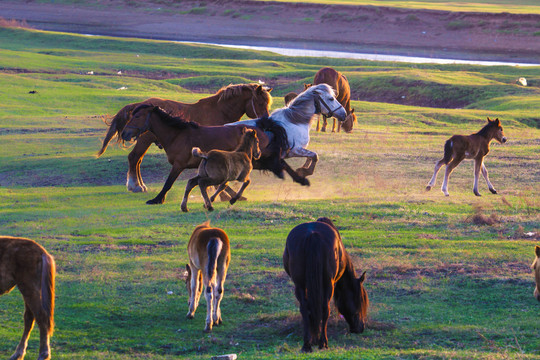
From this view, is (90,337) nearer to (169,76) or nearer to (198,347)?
(198,347)

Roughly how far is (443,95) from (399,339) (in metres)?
33.2

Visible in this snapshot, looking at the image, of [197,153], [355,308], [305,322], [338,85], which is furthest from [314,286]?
[338,85]

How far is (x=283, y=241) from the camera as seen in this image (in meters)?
12.9

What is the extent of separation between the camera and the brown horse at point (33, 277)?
734cm

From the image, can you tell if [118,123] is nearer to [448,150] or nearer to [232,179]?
[232,179]

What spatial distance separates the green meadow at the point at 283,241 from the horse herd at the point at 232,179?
0.42m

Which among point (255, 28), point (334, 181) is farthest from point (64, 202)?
point (255, 28)

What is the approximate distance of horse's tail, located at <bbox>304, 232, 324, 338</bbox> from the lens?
25.5ft

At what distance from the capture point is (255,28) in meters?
75.2

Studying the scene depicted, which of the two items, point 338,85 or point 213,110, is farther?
point 338,85

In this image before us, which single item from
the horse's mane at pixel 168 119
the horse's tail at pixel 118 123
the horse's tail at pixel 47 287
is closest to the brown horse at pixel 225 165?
the horse's mane at pixel 168 119

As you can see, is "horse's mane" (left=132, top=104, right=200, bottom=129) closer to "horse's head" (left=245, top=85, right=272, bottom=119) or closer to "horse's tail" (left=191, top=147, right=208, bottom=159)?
"horse's head" (left=245, top=85, right=272, bottom=119)

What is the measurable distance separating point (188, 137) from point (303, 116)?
2.46 metres

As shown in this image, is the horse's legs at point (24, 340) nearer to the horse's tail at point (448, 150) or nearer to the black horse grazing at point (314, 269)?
the black horse grazing at point (314, 269)
